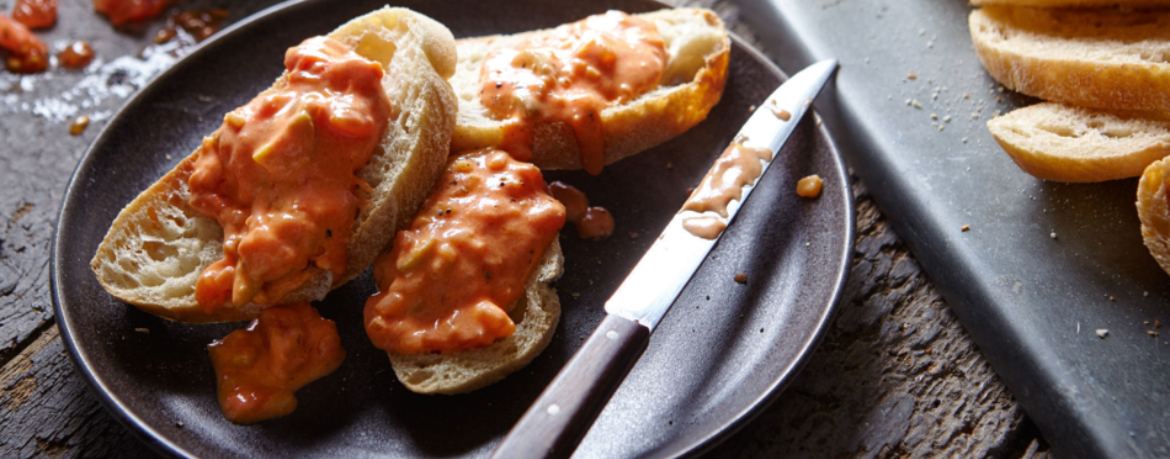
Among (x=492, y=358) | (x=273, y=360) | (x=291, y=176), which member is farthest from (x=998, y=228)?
(x=273, y=360)

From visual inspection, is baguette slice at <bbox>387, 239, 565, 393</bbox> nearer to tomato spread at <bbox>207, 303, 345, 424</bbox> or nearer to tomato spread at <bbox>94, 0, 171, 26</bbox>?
tomato spread at <bbox>207, 303, 345, 424</bbox>

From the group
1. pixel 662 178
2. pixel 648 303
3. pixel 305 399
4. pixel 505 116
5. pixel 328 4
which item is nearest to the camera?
pixel 648 303

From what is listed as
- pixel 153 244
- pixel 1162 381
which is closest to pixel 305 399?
pixel 153 244

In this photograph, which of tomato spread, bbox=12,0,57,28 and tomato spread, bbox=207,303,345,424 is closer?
tomato spread, bbox=207,303,345,424

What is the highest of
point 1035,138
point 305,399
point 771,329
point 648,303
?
point 1035,138

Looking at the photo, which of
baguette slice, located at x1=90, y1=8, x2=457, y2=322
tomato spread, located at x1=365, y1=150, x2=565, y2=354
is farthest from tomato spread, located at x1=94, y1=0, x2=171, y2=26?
tomato spread, located at x1=365, y1=150, x2=565, y2=354

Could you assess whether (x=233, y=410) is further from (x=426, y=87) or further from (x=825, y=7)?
(x=825, y=7)
